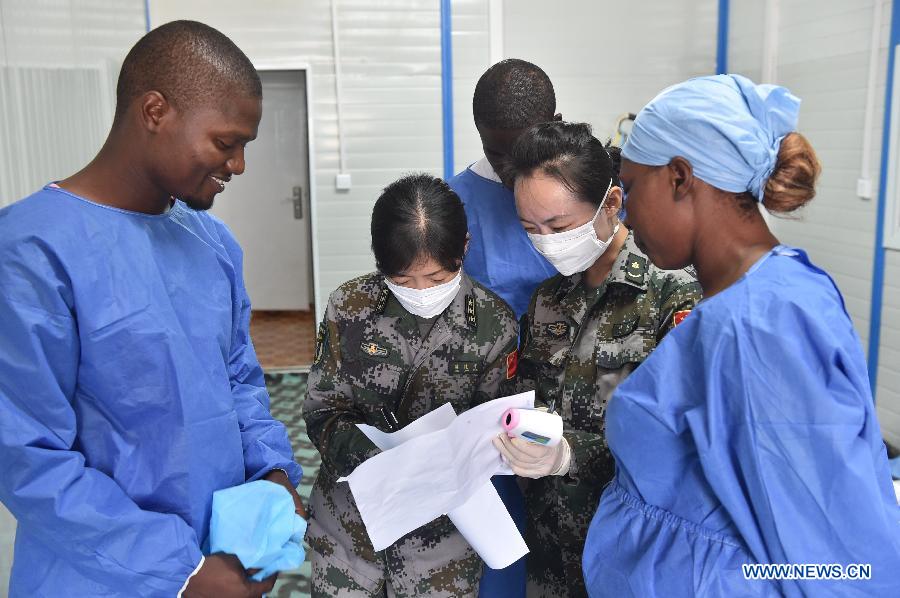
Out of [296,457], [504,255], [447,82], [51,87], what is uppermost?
[447,82]

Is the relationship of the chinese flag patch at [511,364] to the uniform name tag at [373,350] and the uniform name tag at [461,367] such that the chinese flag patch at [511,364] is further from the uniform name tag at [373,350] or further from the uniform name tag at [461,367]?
the uniform name tag at [373,350]

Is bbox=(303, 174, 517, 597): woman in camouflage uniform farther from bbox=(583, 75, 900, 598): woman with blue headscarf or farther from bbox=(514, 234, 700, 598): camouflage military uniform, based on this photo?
bbox=(583, 75, 900, 598): woman with blue headscarf

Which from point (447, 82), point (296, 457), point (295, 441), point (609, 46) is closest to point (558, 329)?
point (296, 457)

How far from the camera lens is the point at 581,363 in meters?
1.46

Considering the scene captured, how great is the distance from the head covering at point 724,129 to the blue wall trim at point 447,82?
179 inches

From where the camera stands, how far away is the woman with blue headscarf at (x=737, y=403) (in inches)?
33.3

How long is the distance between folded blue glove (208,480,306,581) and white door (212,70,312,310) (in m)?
5.39

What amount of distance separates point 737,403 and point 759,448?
0.19 ft

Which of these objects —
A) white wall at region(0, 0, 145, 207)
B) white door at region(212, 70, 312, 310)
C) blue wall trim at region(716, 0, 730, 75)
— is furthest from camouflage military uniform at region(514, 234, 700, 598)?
white door at region(212, 70, 312, 310)

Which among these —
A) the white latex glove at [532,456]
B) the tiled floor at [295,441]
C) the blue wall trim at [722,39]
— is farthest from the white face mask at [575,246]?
the blue wall trim at [722,39]

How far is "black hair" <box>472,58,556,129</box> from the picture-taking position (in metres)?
1.91

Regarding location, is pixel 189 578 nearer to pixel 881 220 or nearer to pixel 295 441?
pixel 295 441

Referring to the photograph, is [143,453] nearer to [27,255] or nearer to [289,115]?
[27,255]

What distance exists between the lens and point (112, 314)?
1054 millimetres
